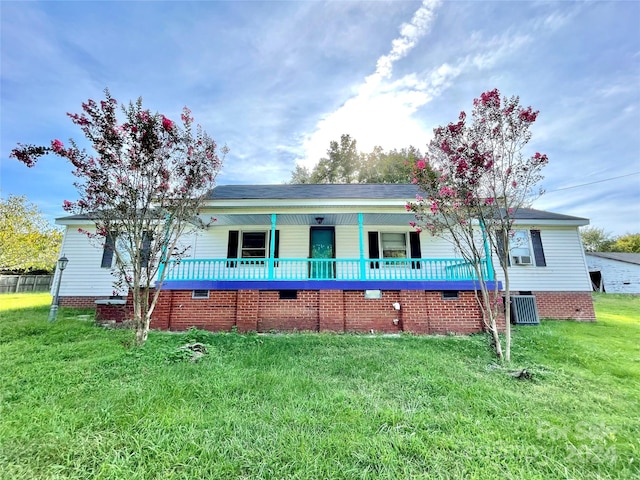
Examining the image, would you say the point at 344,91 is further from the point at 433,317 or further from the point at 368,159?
the point at 368,159

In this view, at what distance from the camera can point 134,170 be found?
18.3 ft

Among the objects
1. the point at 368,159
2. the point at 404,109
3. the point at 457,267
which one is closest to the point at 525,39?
the point at 404,109

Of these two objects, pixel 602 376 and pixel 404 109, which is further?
pixel 404 109

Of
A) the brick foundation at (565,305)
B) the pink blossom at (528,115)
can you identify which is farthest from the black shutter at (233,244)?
the brick foundation at (565,305)

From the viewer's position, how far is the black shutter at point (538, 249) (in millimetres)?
10375

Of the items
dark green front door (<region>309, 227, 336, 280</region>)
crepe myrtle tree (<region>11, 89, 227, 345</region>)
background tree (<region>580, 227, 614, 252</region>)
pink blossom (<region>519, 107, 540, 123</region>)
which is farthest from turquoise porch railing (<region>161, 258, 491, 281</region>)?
background tree (<region>580, 227, 614, 252</region>)

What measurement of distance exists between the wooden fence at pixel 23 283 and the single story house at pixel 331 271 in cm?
1560

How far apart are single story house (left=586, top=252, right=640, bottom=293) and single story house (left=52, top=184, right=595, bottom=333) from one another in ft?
59.2

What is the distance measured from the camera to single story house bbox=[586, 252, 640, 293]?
2130cm

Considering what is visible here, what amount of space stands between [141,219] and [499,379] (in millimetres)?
7228

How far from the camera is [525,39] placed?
27.6ft

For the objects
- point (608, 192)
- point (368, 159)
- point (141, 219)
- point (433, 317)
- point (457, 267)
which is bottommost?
point (433, 317)

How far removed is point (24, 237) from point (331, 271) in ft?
69.8

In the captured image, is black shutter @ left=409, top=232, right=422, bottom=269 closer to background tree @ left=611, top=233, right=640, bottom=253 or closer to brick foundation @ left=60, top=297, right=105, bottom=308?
brick foundation @ left=60, top=297, right=105, bottom=308
